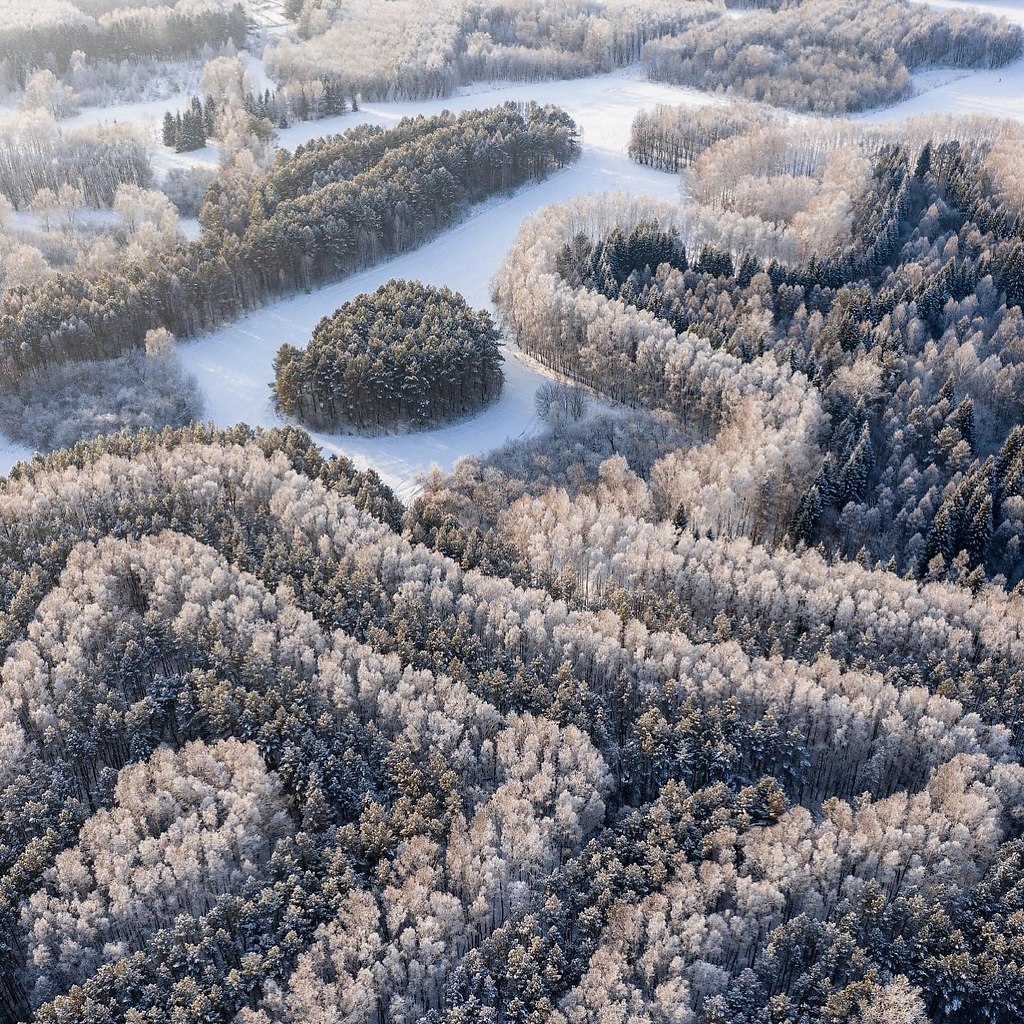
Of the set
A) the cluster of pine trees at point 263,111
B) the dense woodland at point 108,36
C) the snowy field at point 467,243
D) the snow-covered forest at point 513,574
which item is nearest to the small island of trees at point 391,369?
the snow-covered forest at point 513,574

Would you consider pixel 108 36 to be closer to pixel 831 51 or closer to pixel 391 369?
pixel 391 369

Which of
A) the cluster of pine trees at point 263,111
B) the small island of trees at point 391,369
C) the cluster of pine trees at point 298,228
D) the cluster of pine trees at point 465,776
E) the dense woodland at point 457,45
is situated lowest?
the cluster of pine trees at point 465,776

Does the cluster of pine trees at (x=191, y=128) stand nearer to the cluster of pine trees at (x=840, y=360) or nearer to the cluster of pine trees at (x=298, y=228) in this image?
the cluster of pine trees at (x=298, y=228)

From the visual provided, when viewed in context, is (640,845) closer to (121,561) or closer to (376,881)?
(376,881)

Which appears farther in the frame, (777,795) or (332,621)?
(332,621)

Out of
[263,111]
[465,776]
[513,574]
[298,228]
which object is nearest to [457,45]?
[263,111]

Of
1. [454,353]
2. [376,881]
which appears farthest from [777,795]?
[454,353]
